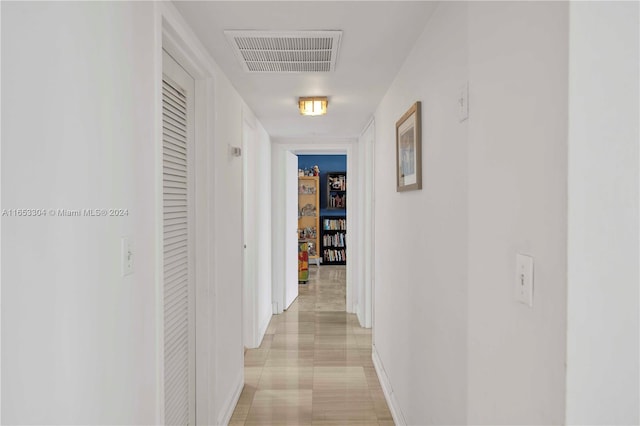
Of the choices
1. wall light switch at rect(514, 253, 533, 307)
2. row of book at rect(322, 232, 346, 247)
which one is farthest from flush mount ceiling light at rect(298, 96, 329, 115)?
row of book at rect(322, 232, 346, 247)

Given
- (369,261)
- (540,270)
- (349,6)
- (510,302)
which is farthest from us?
(369,261)

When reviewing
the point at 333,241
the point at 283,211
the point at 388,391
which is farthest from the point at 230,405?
the point at 333,241

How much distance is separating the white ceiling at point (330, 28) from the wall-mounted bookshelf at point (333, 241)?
18.8 feet

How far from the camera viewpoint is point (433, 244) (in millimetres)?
1843

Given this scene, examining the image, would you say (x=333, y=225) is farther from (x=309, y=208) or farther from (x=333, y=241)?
(x=309, y=208)

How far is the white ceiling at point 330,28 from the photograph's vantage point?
5.72ft

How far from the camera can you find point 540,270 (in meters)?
0.92

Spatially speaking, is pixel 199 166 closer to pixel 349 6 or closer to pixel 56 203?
pixel 349 6

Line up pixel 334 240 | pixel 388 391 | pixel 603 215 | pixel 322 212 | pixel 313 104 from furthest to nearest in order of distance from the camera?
pixel 322 212 < pixel 334 240 < pixel 313 104 < pixel 388 391 < pixel 603 215

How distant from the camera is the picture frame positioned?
Answer: 2043 millimetres

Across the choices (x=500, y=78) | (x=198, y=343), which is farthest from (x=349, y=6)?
(x=198, y=343)

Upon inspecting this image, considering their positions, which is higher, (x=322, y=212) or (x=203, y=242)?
(x=322, y=212)

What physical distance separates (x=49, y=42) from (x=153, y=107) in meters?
0.55

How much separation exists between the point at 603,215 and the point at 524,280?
9.0 inches
